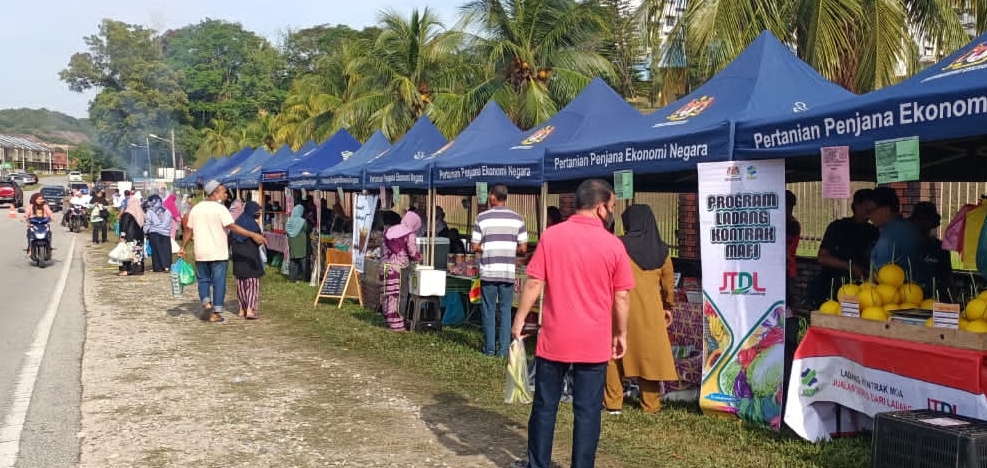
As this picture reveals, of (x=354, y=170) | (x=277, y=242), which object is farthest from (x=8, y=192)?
(x=354, y=170)

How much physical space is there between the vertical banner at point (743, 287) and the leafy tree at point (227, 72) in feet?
261

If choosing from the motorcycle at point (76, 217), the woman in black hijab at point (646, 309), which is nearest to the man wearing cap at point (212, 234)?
the woman in black hijab at point (646, 309)

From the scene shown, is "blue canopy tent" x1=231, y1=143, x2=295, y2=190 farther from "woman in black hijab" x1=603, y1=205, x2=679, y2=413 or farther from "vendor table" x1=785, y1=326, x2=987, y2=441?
"vendor table" x1=785, y1=326, x2=987, y2=441

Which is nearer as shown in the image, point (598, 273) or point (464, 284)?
point (598, 273)

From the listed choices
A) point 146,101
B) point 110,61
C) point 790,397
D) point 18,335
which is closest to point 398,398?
point 790,397

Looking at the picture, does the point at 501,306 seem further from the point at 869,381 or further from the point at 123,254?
the point at 123,254

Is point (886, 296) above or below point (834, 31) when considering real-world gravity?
below

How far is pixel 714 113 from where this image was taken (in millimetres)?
7582

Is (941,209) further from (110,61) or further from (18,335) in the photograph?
(110,61)

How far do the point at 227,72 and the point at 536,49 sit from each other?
72.8m

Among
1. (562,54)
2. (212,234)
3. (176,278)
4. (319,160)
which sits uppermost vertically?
(562,54)

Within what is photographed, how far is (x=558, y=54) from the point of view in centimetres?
2355

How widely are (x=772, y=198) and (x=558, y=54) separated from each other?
17.4 meters

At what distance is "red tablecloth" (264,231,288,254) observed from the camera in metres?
19.7
